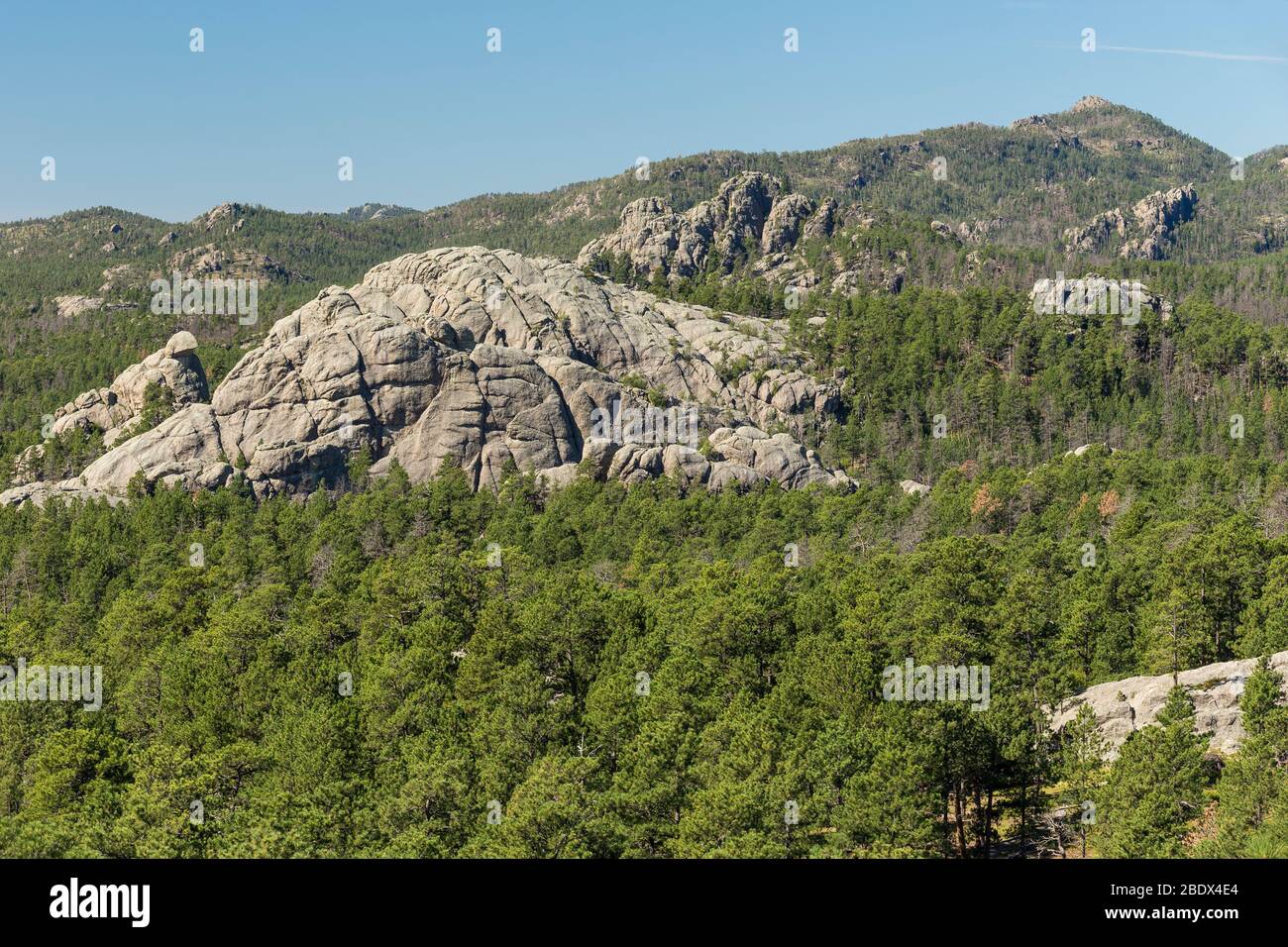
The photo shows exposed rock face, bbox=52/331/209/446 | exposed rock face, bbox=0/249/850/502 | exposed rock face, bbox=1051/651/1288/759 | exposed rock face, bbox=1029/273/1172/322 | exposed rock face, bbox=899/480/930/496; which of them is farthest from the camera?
exposed rock face, bbox=1029/273/1172/322

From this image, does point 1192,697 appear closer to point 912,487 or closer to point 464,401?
point 912,487

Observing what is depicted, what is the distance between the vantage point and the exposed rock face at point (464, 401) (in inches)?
5595

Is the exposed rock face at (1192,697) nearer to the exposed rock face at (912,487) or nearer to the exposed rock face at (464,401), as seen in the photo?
the exposed rock face at (912,487)

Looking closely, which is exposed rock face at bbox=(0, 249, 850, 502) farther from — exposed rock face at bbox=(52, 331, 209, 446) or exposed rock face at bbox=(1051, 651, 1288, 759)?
exposed rock face at bbox=(1051, 651, 1288, 759)

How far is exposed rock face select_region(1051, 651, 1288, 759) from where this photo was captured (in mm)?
53719

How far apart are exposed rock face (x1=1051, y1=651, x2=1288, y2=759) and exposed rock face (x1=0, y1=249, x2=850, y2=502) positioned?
8409 cm

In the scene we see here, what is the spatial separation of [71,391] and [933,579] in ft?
529

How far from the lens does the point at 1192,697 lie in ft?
179

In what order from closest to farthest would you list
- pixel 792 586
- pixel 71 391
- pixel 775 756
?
pixel 775 756 → pixel 792 586 → pixel 71 391

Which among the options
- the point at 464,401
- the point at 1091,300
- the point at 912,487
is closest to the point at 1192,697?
the point at 912,487

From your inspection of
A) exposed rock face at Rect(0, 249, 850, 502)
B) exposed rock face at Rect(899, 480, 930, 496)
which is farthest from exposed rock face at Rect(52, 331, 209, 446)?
exposed rock face at Rect(899, 480, 930, 496)
